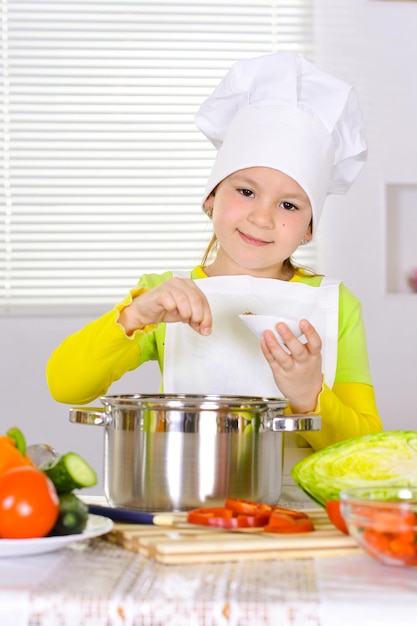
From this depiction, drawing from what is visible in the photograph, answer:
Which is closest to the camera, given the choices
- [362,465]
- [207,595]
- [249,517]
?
[207,595]

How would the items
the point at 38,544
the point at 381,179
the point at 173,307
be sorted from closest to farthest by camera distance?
the point at 38,544 → the point at 173,307 → the point at 381,179

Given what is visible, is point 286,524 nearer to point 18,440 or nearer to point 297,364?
point 18,440

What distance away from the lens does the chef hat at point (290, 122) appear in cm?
160

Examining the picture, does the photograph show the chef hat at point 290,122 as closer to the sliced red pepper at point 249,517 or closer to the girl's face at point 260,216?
the girl's face at point 260,216

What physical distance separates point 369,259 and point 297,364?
1823 mm

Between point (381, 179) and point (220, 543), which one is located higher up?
point (381, 179)

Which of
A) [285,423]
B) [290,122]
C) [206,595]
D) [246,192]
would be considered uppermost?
[290,122]

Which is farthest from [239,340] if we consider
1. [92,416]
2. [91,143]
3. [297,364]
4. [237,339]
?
[91,143]

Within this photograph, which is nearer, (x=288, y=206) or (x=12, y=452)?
(x=12, y=452)

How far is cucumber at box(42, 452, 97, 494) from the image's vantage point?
88cm

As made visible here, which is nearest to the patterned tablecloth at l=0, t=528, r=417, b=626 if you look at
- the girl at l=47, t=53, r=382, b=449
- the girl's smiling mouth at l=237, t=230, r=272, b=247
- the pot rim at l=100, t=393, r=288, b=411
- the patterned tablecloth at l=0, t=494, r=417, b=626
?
the patterned tablecloth at l=0, t=494, r=417, b=626

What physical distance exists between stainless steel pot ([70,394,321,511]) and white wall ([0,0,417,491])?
2066 millimetres

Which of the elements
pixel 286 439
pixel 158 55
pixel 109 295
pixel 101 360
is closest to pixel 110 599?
pixel 101 360

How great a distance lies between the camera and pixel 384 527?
0.75 metres
